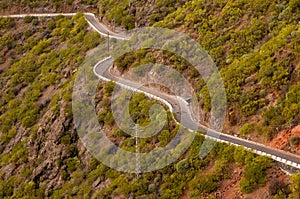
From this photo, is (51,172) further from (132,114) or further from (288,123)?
(288,123)

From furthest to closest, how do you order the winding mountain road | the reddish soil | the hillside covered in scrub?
1. the hillside covered in scrub
2. the reddish soil
3. the winding mountain road

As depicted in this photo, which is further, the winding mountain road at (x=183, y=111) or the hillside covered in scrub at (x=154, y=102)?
the hillside covered in scrub at (x=154, y=102)

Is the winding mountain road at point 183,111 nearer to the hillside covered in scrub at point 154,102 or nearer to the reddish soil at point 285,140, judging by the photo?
the reddish soil at point 285,140

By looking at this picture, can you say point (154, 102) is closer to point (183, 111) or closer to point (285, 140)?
point (183, 111)

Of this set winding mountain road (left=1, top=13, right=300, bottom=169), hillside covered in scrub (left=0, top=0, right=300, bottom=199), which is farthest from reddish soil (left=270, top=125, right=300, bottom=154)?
winding mountain road (left=1, top=13, right=300, bottom=169)

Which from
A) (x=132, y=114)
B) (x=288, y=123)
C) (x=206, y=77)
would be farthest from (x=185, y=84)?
(x=288, y=123)

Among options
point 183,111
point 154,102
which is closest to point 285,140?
point 183,111

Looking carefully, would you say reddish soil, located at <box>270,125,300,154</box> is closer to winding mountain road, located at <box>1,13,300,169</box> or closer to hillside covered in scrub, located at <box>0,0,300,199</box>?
hillside covered in scrub, located at <box>0,0,300,199</box>

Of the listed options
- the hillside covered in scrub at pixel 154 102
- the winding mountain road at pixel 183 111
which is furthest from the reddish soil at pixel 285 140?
the winding mountain road at pixel 183 111
